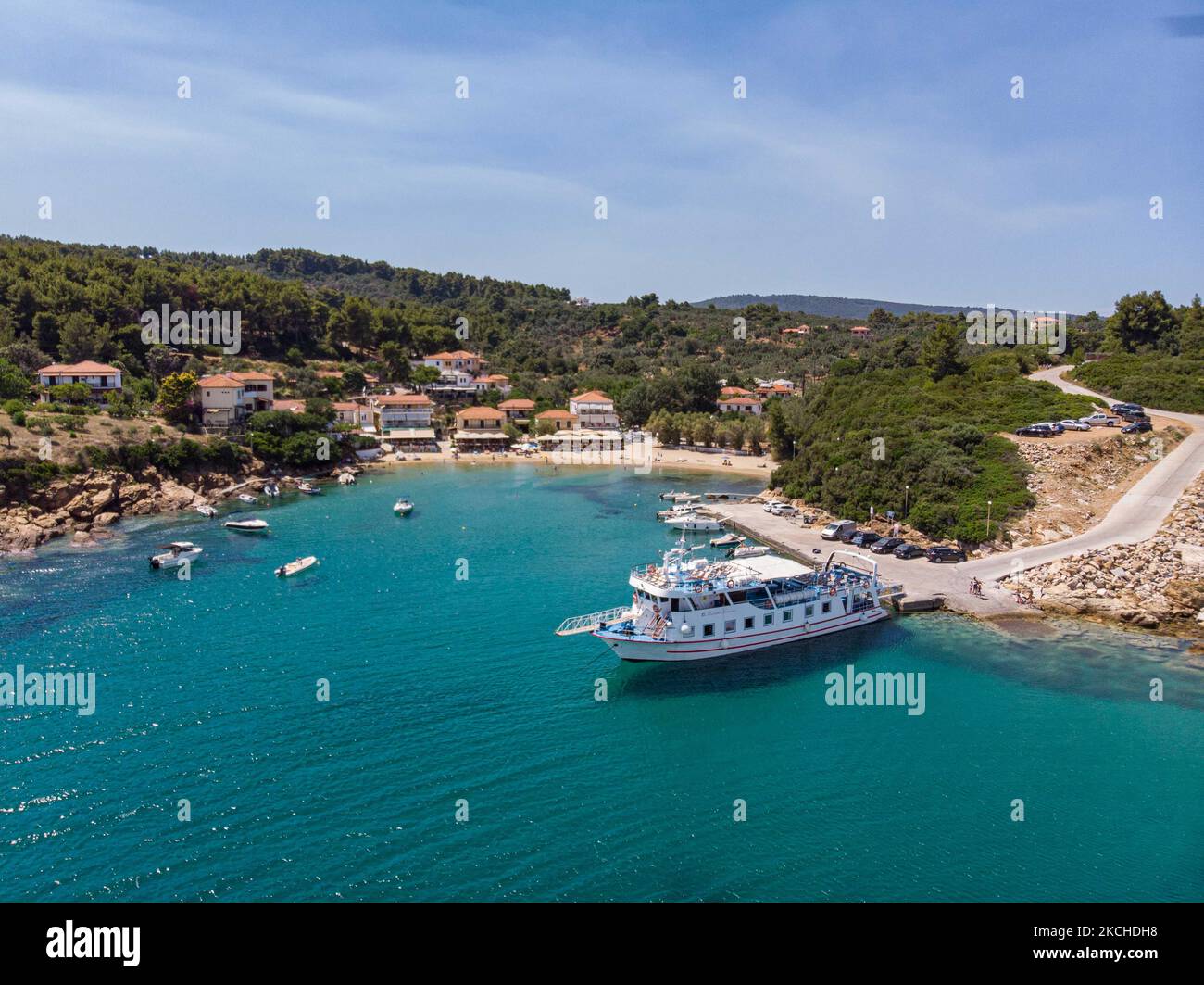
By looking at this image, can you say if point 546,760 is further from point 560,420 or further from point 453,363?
point 453,363

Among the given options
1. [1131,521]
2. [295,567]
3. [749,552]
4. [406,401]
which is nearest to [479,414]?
[406,401]

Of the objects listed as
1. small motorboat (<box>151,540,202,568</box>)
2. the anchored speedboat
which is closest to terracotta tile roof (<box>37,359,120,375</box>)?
small motorboat (<box>151,540,202,568</box>)

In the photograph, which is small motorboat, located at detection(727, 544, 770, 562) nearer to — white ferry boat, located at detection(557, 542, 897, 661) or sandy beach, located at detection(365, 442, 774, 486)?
white ferry boat, located at detection(557, 542, 897, 661)

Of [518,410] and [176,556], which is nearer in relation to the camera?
[176,556]

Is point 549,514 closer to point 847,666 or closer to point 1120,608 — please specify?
point 847,666

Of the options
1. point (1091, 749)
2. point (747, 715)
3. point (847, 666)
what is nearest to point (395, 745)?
point (747, 715)
